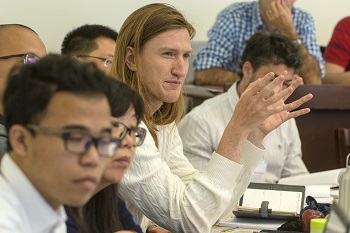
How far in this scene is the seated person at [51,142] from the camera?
142cm

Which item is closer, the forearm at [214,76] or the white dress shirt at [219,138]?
the white dress shirt at [219,138]

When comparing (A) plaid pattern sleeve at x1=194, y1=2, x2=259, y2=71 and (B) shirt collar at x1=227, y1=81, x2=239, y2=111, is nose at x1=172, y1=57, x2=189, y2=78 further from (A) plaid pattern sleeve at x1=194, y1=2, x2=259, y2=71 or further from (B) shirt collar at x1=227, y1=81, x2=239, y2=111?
(A) plaid pattern sleeve at x1=194, y1=2, x2=259, y2=71

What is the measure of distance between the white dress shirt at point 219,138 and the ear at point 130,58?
3.89ft

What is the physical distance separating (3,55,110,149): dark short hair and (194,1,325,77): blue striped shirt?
3631 millimetres

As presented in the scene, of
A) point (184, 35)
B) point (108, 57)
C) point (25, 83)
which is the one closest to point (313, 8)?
point (108, 57)

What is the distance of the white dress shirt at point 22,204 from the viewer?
1.46 m

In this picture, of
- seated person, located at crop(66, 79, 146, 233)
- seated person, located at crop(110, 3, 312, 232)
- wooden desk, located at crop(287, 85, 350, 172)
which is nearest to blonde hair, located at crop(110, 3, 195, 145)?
seated person, located at crop(110, 3, 312, 232)

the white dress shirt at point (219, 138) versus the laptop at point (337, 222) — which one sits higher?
the laptop at point (337, 222)

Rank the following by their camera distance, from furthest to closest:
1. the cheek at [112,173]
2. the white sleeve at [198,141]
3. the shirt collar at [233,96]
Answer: the shirt collar at [233,96], the white sleeve at [198,141], the cheek at [112,173]

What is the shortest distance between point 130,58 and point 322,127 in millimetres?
1985

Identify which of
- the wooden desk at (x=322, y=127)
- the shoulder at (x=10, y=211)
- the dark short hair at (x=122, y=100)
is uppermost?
the dark short hair at (x=122, y=100)

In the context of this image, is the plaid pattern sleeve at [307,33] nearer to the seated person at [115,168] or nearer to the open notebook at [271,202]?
the open notebook at [271,202]

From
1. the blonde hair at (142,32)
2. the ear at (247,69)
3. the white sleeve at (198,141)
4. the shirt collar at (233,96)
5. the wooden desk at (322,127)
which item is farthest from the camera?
the wooden desk at (322,127)

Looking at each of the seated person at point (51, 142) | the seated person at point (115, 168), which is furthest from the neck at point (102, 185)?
the seated person at point (51, 142)
